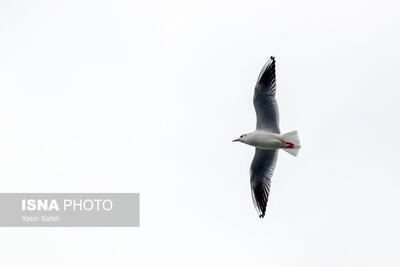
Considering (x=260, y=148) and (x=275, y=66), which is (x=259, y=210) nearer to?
(x=260, y=148)

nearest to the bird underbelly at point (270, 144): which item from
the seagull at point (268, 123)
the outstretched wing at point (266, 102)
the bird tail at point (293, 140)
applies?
the seagull at point (268, 123)

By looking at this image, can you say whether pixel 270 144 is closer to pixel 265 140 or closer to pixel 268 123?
pixel 265 140

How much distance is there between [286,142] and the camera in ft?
62.0

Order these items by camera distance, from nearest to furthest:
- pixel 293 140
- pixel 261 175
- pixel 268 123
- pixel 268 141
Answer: pixel 293 140 < pixel 268 141 < pixel 268 123 < pixel 261 175

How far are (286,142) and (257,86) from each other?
134 centimetres

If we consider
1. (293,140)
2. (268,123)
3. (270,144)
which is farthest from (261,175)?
(293,140)

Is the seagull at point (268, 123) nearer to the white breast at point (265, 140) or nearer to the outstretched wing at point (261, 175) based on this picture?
the white breast at point (265, 140)

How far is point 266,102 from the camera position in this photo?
62.6ft

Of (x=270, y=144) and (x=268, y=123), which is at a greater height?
(x=268, y=123)

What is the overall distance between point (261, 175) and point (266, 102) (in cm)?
186

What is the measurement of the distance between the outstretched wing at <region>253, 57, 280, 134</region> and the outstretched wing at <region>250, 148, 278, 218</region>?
0.90m

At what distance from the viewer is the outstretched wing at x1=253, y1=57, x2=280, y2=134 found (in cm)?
1911

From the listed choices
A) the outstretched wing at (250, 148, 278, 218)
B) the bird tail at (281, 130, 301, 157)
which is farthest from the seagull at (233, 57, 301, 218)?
the outstretched wing at (250, 148, 278, 218)

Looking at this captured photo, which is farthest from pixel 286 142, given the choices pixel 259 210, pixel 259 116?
pixel 259 210
